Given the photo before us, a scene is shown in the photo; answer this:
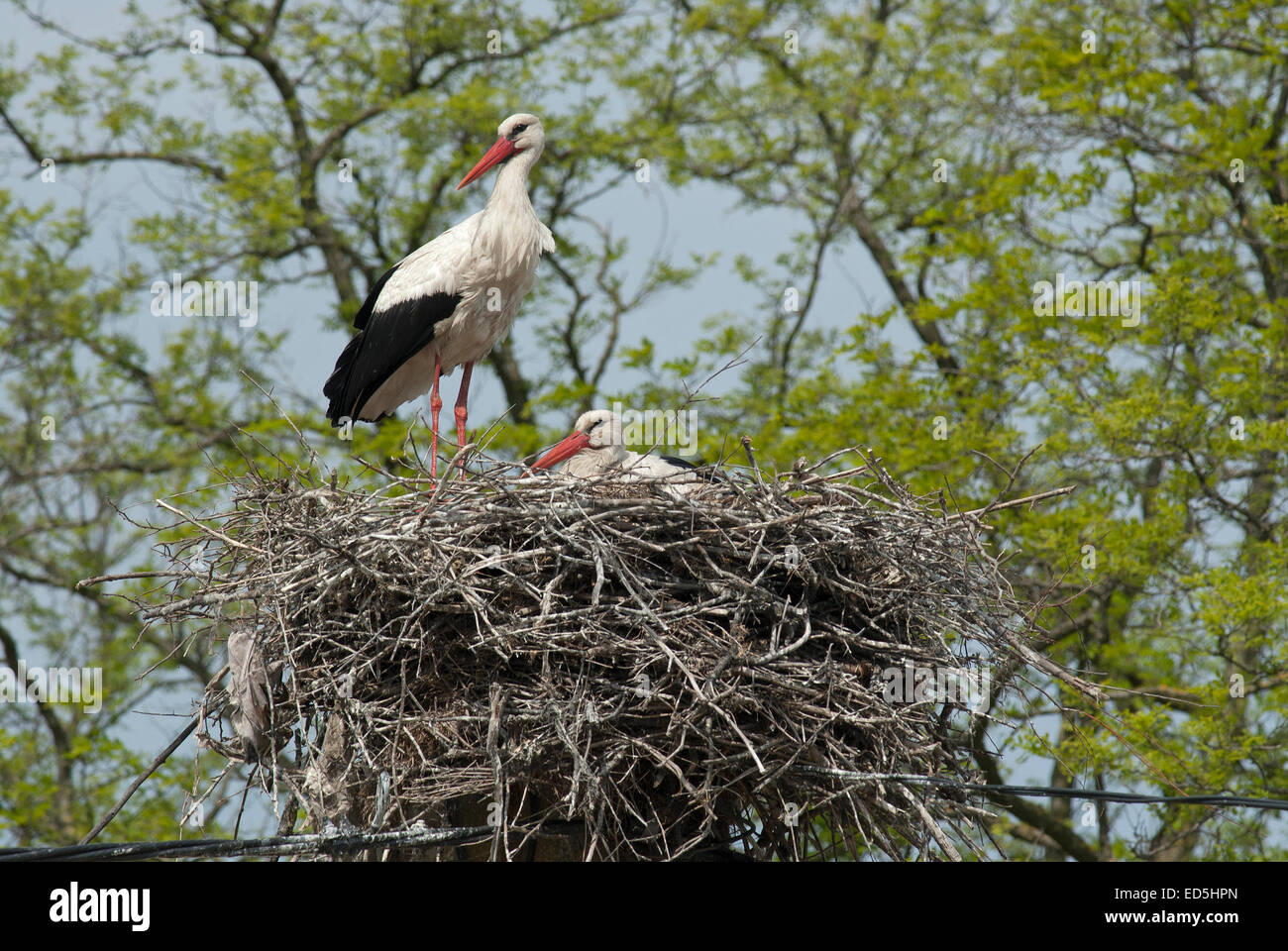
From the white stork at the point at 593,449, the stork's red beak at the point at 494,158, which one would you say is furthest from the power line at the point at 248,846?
the stork's red beak at the point at 494,158

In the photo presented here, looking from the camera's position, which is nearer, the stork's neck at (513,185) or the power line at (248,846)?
the power line at (248,846)

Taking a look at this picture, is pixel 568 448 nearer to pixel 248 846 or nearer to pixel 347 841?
pixel 347 841

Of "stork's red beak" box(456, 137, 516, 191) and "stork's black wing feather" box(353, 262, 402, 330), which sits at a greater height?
"stork's red beak" box(456, 137, 516, 191)

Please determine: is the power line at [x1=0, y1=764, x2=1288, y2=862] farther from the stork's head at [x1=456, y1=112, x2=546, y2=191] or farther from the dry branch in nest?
the stork's head at [x1=456, y1=112, x2=546, y2=191]

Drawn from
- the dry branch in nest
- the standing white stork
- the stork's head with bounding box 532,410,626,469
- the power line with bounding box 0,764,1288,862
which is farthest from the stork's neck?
the power line with bounding box 0,764,1288,862

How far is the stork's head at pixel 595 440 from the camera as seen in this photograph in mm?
7699

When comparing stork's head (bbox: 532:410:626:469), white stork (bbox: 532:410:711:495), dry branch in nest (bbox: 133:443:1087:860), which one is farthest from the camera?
stork's head (bbox: 532:410:626:469)

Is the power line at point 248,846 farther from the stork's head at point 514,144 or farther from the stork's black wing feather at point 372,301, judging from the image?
the stork's head at point 514,144

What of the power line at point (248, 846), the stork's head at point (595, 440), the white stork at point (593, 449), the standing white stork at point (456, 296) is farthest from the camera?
the standing white stork at point (456, 296)

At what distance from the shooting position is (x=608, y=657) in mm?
5590

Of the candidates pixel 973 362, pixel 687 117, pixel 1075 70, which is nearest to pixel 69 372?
pixel 687 117

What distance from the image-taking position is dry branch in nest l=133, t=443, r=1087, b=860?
17.9 ft

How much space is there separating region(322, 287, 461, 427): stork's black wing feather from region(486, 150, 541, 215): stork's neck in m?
0.59

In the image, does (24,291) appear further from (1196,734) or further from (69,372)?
(1196,734)
